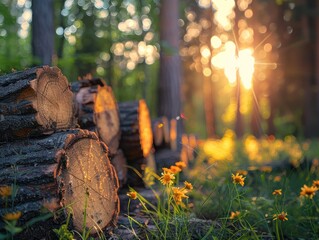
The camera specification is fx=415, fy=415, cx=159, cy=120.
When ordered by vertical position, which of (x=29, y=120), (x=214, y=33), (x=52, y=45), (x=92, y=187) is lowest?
(x=92, y=187)

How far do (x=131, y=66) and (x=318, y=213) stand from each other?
19.5 metres

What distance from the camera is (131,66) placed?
22953 millimetres

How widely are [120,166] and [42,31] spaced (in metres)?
3.71

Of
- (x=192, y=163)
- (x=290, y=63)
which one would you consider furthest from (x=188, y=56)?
(x=192, y=163)

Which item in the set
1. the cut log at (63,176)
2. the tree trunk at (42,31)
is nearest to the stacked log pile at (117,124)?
the cut log at (63,176)

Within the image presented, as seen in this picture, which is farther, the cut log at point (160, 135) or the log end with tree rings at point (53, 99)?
the cut log at point (160, 135)

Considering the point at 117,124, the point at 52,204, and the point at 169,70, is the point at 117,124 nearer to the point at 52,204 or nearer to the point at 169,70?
the point at 52,204

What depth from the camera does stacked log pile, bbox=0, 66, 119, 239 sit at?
258cm

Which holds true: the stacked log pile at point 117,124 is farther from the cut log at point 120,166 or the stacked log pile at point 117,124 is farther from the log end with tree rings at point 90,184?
the log end with tree rings at point 90,184

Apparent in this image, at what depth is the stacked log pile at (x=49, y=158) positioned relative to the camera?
2580 millimetres

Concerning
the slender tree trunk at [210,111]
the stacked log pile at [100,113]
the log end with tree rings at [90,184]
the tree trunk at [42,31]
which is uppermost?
the tree trunk at [42,31]

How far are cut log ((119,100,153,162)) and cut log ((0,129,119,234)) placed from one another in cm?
161

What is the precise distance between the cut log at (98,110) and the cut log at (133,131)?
0.20 meters

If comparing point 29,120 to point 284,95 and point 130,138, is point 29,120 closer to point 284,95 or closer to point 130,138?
point 130,138
